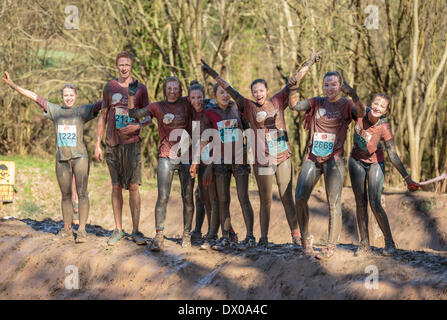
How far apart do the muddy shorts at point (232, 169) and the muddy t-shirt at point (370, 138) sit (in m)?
1.36

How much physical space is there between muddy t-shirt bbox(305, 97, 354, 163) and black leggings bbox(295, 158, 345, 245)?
85mm

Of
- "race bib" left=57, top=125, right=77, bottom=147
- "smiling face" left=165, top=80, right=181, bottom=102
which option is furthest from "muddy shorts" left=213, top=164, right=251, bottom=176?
"race bib" left=57, top=125, right=77, bottom=147

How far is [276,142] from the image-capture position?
7.00m

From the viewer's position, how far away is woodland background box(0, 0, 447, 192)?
45.4 feet

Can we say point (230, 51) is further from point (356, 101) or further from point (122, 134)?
point (356, 101)

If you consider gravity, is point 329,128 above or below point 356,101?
below

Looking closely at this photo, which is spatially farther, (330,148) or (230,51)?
(230,51)

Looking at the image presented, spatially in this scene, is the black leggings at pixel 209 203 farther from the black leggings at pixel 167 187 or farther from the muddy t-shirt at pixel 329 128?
the muddy t-shirt at pixel 329 128

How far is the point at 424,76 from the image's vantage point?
52.7ft

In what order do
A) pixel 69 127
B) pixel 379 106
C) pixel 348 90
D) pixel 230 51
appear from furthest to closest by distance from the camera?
1. pixel 230 51
2. pixel 69 127
3. pixel 379 106
4. pixel 348 90

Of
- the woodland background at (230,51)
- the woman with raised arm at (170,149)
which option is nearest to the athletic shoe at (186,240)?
the woman with raised arm at (170,149)

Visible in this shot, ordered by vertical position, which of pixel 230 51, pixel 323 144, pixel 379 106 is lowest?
pixel 323 144

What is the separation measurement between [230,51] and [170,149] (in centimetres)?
992

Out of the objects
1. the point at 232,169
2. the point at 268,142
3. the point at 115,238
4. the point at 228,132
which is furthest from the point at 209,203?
the point at 268,142
